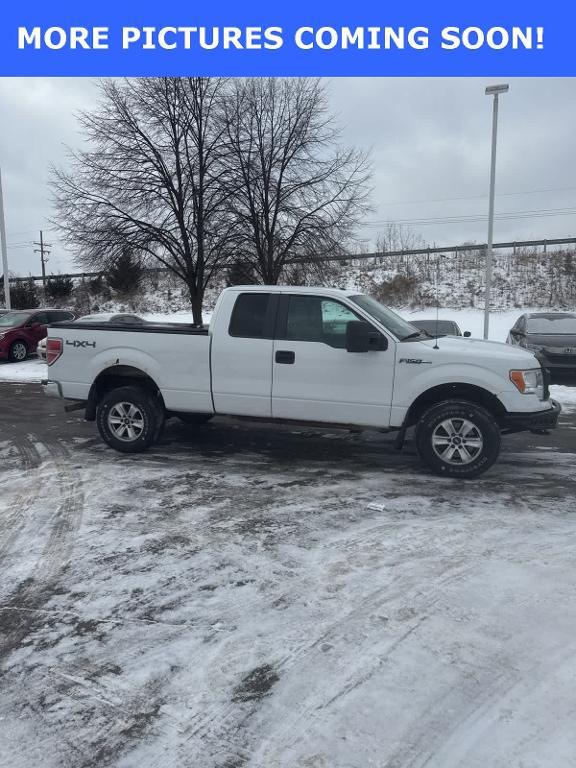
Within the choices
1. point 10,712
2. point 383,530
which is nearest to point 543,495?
point 383,530

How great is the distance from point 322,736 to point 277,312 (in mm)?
4604

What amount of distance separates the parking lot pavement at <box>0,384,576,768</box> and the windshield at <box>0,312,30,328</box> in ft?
42.7

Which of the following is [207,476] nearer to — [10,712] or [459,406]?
[459,406]

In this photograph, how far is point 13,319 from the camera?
18000 millimetres

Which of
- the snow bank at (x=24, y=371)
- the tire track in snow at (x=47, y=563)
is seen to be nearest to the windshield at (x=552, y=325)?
the tire track in snow at (x=47, y=563)

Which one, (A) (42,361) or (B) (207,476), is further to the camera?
(A) (42,361)

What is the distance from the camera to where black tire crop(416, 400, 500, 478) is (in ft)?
19.3

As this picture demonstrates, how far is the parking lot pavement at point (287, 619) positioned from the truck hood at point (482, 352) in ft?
4.03

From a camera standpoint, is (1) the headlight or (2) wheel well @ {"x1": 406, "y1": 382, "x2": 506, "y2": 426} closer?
(1) the headlight

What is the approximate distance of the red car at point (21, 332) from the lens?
1720 cm

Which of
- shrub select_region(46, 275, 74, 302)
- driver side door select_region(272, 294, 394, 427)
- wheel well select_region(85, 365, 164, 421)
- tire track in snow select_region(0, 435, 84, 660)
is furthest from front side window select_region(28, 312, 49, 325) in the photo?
shrub select_region(46, 275, 74, 302)

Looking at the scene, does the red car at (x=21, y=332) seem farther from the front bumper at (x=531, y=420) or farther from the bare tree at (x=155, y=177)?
the front bumper at (x=531, y=420)

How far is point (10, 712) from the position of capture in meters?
2.62

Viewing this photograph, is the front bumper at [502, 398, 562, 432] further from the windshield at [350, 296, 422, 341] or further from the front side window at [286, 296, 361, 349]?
the front side window at [286, 296, 361, 349]
